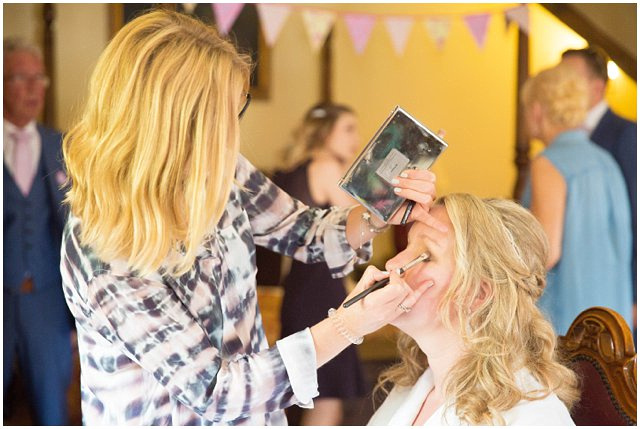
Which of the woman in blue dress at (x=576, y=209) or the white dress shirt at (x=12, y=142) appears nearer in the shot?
the woman in blue dress at (x=576, y=209)

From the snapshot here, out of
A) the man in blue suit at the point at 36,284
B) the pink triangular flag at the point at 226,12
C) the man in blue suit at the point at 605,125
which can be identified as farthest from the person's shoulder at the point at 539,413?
the pink triangular flag at the point at 226,12

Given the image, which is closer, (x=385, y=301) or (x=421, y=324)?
(x=385, y=301)

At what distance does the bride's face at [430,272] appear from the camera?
147 centimetres

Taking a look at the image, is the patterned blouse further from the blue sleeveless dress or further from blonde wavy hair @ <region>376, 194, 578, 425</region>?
the blue sleeveless dress

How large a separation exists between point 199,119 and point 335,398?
6.48 ft

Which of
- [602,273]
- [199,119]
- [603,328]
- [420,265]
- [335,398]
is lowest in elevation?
[335,398]

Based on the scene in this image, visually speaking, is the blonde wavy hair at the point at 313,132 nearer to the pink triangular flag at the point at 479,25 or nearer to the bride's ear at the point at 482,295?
the pink triangular flag at the point at 479,25

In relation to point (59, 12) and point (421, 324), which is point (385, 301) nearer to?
point (421, 324)

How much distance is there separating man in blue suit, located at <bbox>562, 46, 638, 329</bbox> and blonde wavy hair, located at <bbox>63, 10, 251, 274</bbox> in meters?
1.87

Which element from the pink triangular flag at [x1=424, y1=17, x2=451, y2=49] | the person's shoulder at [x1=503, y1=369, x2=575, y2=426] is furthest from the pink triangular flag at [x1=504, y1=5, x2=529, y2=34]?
the person's shoulder at [x1=503, y1=369, x2=575, y2=426]

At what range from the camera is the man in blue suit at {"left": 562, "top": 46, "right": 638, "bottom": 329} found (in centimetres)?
283

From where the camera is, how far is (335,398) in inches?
120

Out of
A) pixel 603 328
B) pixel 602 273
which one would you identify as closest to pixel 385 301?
pixel 603 328

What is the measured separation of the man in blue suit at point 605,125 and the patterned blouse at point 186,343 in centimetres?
169
